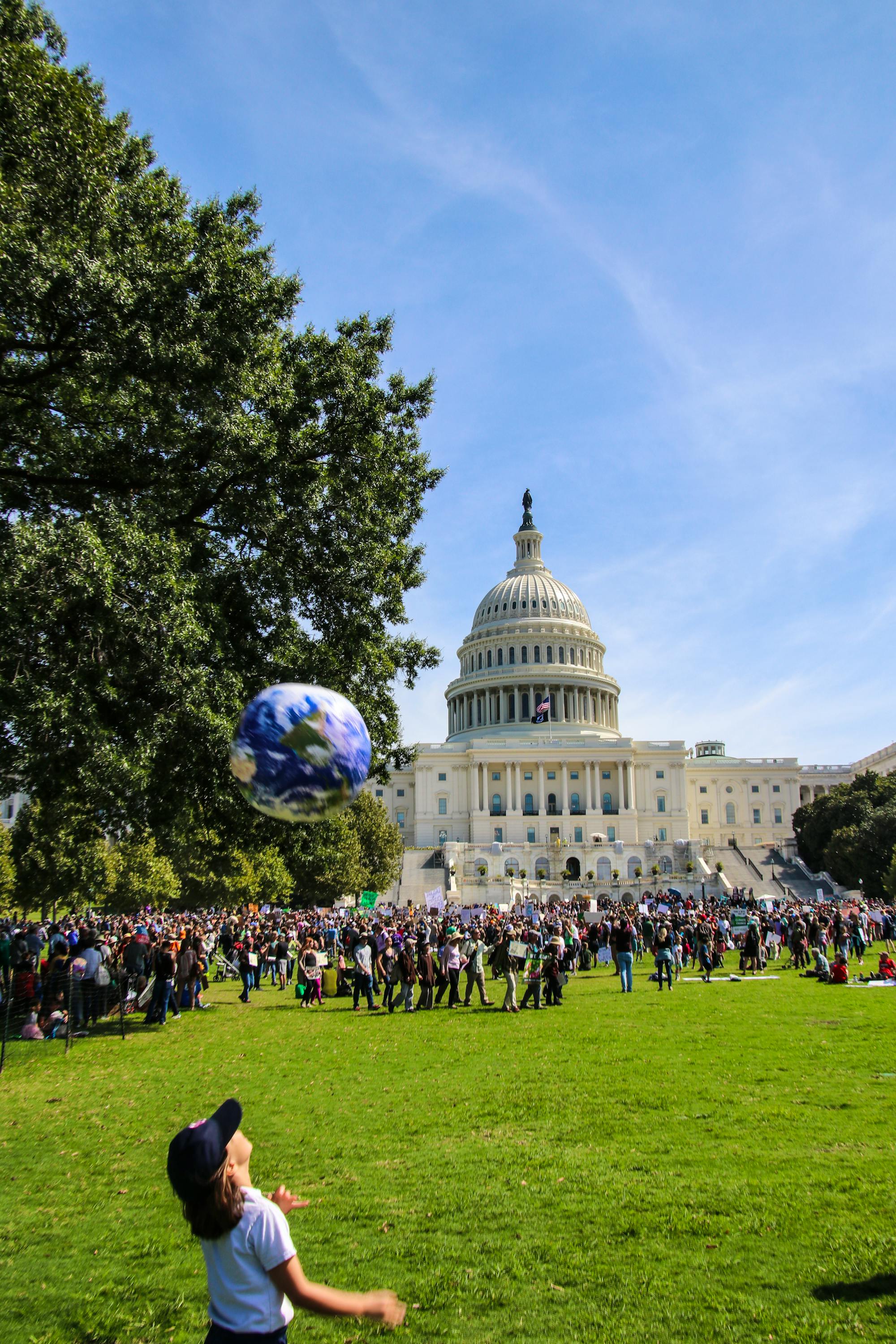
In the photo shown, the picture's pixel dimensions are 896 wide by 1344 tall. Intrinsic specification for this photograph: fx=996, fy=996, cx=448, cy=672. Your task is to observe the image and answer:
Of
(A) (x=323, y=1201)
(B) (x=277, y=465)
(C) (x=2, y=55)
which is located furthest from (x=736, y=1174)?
(C) (x=2, y=55)

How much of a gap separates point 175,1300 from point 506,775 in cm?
11571

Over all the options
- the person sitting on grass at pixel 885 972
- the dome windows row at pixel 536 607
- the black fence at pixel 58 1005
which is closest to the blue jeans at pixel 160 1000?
the black fence at pixel 58 1005

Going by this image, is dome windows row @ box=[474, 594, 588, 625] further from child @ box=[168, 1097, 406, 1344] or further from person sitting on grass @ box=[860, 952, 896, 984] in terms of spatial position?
child @ box=[168, 1097, 406, 1344]

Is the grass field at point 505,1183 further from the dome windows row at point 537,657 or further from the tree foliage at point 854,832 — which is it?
the dome windows row at point 537,657

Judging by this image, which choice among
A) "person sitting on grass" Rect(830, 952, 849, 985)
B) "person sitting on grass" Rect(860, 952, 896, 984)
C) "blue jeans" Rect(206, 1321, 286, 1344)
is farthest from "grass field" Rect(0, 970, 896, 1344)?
"person sitting on grass" Rect(860, 952, 896, 984)

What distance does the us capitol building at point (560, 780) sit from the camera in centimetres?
10356

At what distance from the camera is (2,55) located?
15133 millimetres

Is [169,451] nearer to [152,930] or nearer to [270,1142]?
[270,1142]

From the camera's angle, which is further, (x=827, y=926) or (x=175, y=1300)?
(x=827, y=926)

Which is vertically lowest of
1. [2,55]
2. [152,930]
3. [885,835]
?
[152,930]

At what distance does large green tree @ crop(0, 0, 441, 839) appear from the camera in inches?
582

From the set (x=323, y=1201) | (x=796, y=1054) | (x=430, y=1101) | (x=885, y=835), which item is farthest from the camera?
(x=885, y=835)

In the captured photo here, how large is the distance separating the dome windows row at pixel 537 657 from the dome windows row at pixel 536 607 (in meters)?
5.77

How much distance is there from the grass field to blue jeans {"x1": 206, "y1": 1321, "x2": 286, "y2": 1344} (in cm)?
259
